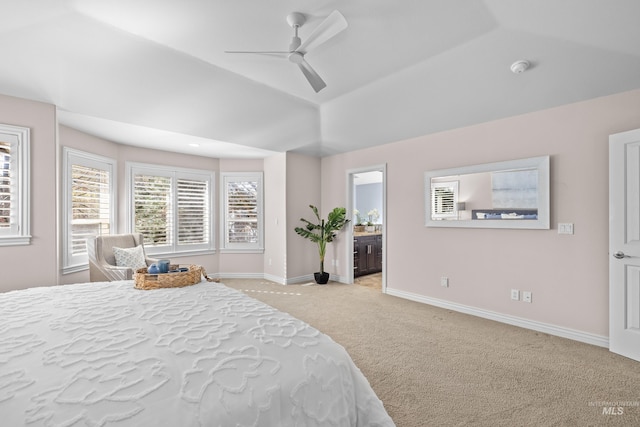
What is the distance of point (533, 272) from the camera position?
3.28 meters

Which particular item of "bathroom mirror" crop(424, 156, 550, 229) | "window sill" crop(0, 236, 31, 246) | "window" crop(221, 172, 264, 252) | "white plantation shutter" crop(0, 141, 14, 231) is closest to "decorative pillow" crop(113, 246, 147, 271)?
"window sill" crop(0, 236, 31, 246)

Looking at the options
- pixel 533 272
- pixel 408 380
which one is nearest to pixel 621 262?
pixel 533 272

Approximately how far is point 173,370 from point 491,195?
12.2 ft

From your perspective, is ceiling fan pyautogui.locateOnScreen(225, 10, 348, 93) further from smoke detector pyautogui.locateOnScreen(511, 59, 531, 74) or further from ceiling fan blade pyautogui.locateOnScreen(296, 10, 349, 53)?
smoke detector pyautogui.locateOnScreen(511, 59, 531, 74)

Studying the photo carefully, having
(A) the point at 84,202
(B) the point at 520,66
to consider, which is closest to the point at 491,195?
(B) the point at 520,66

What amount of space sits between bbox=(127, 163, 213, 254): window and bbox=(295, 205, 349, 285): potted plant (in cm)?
184

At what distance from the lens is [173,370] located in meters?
1.00

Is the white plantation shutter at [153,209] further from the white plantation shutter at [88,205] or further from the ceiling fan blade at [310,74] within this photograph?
the ceiling fan blade at [310,74]

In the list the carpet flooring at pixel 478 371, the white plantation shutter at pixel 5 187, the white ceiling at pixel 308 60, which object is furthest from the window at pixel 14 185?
the carpet flooring at pixel 478 371

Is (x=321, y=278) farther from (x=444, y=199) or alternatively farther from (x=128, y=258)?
(x=128, y=258)

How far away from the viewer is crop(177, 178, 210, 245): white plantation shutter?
5387 millimetres

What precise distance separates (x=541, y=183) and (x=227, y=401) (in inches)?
140

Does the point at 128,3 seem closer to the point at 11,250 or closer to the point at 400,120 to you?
the point at 11,250

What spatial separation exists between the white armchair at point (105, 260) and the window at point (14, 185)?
878 millimetres
